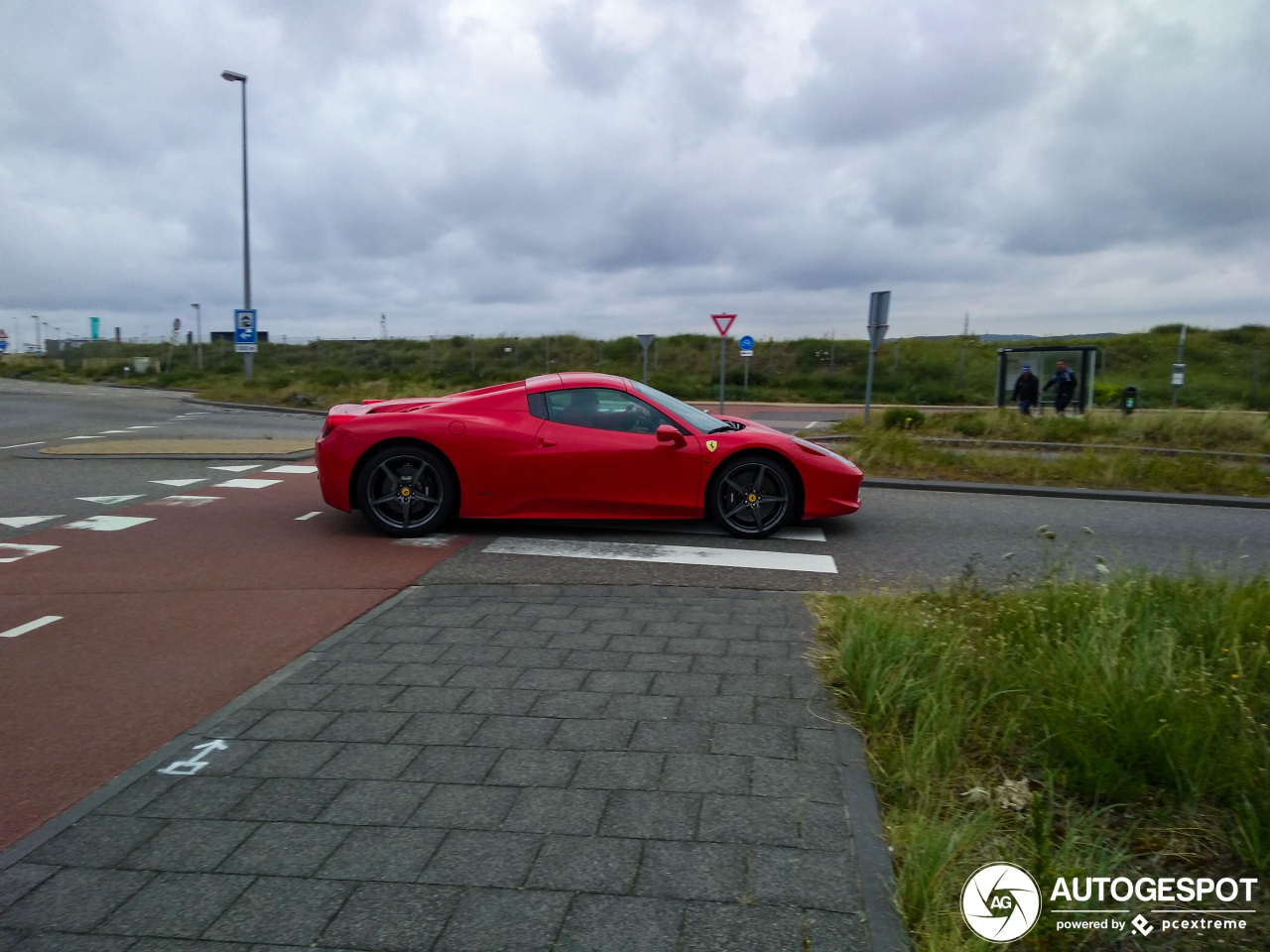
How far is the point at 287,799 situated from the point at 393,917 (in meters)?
0.88

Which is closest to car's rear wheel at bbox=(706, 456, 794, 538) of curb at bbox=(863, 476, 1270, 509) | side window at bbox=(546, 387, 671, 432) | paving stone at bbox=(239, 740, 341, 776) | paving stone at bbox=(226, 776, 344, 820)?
side window at bbox=(546, 387, 671, 432)

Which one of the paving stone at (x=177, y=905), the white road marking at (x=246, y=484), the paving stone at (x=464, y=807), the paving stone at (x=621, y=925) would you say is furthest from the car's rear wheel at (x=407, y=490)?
the paving stone at (x=621, y=925)

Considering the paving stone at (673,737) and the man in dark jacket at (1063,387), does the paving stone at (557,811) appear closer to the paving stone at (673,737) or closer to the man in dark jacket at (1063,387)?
the paving stone at (673,737)

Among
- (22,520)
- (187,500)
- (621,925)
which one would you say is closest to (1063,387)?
(187,500)

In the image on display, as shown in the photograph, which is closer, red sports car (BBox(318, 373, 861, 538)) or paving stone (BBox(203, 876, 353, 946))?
paving stone (BBox(203, 876, 353, 946))

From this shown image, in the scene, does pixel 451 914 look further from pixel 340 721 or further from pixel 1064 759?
pixel 1064 759

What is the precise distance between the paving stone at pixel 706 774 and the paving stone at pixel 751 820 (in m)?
0.07

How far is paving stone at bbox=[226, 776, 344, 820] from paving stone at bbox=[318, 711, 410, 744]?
0.37 meters

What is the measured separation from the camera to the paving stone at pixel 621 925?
2504mm

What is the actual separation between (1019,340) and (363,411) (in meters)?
52.4

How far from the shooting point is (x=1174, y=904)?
276 centimetres

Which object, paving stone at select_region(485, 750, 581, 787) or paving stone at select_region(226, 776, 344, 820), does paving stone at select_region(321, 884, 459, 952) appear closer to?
paving stone at select_region(226, 776, 344, 820)

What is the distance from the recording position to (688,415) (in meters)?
8.41

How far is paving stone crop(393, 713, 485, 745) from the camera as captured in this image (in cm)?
378
